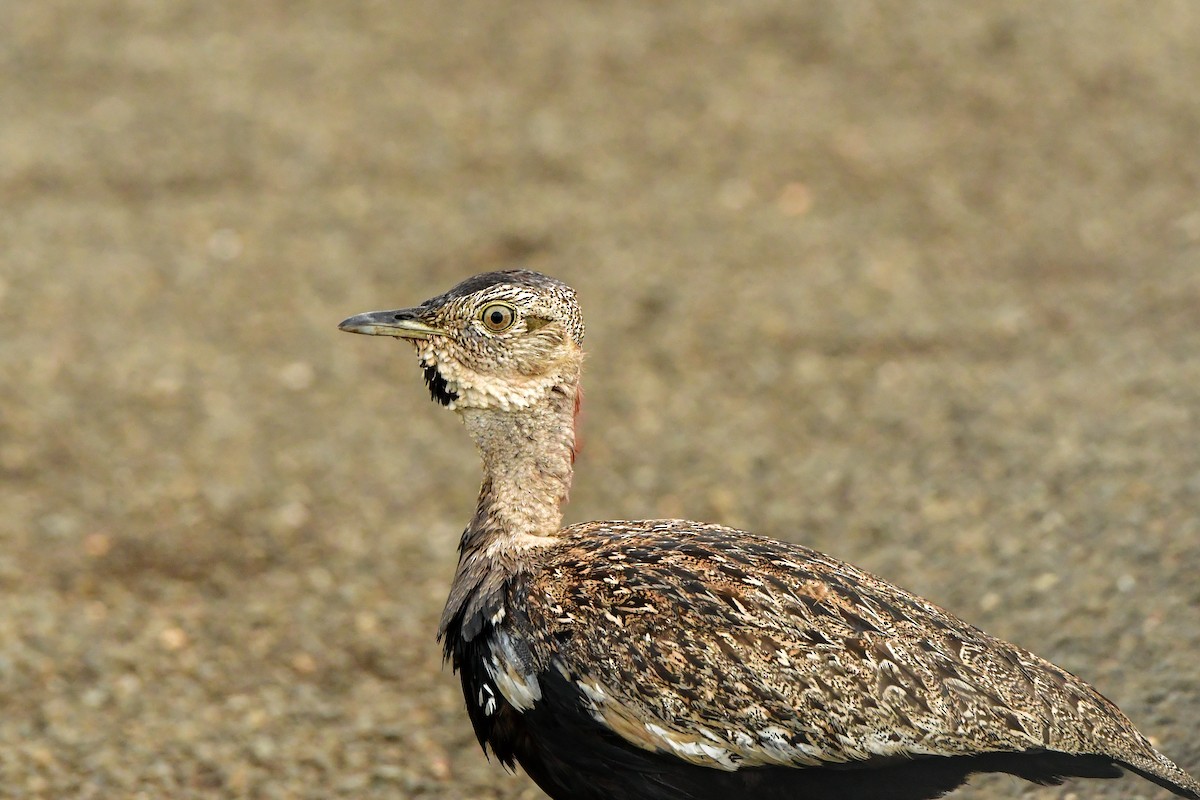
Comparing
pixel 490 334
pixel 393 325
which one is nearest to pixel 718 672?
pixel 490 334

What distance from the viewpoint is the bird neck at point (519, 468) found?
216 inches

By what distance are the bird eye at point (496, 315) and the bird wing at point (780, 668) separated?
95 cm

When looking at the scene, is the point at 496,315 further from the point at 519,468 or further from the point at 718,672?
the point at 718,672

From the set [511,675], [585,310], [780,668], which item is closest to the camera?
[780,668]

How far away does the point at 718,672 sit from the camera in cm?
481

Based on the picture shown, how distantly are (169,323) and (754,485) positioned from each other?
4445 mm

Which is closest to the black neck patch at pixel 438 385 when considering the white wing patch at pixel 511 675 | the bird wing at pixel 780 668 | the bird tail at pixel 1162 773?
the bird wing at pixel 780 668

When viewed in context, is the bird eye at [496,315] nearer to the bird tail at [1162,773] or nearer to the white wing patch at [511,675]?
the white wing patch at [511,675]

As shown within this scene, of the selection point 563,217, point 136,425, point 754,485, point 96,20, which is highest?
point 96,20

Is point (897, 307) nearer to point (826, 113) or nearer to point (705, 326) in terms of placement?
point (705, 326)

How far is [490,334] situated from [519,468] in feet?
A: 1.76

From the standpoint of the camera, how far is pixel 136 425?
9.16 metres

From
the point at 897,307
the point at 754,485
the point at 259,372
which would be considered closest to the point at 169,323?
the point at 259,372

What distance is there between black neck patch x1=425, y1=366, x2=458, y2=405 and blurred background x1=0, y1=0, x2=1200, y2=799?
1.89 m
